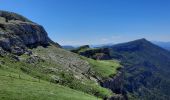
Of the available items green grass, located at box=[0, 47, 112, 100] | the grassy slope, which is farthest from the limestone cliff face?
the grassy slope

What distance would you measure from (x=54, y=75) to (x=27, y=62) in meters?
8.81

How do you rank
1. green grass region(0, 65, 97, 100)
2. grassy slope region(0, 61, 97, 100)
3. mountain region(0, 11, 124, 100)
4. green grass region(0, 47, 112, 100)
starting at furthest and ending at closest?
green grass region(0, 47, 112, 100), mountain region(0, 11, 124, 100), green grass region(0, 65, 97, 100), grassy slope region(0, 61, 97, 100)

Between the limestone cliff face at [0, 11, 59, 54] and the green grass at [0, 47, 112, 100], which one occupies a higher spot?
the limestone cliff face at [0, 11, 59, 54]

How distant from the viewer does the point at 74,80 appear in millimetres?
93438

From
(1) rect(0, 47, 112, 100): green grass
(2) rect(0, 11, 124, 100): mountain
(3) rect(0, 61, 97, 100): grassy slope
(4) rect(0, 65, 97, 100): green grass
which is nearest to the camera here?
(3) rect(0, 61, 97, 100): grassy slope

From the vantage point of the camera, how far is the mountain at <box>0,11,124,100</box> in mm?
60562

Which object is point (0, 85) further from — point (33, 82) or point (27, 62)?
point (27, 62)

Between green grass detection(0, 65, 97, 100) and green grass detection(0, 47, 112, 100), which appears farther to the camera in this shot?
→ green grass detection(0, 47, 112, 100)

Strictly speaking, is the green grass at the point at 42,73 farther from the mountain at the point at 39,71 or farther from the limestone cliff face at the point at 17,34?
the limestone cliff face at the point at 17,34

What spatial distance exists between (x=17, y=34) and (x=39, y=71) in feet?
77.6

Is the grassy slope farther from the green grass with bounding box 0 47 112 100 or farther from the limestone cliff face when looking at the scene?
the limestone cliff face

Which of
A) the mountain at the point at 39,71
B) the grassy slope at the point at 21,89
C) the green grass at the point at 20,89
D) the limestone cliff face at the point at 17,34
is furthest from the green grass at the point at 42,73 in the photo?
the limestone cliff face at the point at 17,34

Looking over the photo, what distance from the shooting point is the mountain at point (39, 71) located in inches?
2384

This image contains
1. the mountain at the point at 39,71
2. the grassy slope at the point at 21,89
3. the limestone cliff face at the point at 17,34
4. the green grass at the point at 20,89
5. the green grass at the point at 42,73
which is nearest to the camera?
the grassy slope at the point at 21,89
